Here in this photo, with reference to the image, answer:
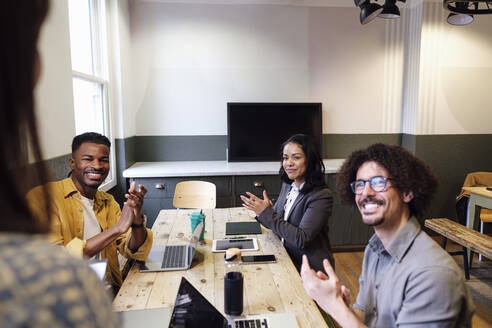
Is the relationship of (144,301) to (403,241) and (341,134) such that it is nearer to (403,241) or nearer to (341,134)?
(403,241)

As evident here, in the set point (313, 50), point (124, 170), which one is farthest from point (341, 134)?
point (124, 170)

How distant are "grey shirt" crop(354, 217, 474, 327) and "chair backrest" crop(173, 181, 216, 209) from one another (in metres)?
2.06

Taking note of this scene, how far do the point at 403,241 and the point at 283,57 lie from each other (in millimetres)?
3438

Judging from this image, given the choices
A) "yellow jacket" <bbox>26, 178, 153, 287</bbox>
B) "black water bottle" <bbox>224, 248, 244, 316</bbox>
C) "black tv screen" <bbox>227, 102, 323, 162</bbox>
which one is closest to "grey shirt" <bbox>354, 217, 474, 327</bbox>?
"black water bottle" <bbox>224, 248, 244, 316</bbox>

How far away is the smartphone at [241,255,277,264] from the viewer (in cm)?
171

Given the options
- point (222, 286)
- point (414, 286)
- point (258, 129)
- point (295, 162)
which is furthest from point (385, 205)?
point (258, 129)

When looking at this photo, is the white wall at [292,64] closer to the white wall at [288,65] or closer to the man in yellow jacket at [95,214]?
the white wall at [288,65]

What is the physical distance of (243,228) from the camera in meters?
2.26

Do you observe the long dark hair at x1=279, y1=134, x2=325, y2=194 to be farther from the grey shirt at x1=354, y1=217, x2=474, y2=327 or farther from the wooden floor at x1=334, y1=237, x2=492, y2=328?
the wooden floor at x1=334, y1=237, x2=492, y2=328

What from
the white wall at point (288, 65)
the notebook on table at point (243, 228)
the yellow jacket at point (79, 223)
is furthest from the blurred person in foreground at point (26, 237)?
the white wall at point (288, 65)

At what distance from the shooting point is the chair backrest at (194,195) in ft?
10.5

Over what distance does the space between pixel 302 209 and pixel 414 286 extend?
110 cm

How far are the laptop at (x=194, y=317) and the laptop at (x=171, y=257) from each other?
38 centimetres

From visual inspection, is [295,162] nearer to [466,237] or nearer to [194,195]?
[194,195]
